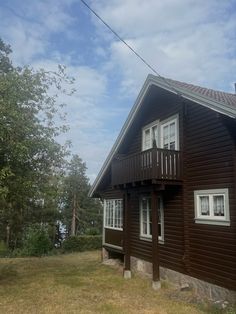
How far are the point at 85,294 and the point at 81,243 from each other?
16.3m

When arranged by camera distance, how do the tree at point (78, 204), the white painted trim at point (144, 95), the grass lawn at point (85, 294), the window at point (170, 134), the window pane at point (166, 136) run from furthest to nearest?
the tree at point (78, 204), the window pane at point (166, 136), the window at point (170, 134), the grass lawn at point (85, 294), the white painted trim at point (144, 95)

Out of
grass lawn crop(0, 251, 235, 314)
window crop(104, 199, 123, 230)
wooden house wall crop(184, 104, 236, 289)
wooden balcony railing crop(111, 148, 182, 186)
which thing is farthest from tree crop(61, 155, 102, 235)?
wooden house wall crop(184, 104, 236, 289)

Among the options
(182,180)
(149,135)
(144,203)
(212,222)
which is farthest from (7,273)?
(212,222)

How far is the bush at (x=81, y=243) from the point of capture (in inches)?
1070

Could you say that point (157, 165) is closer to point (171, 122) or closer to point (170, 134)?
point (170, 134)

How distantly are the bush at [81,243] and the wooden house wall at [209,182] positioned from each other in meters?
16.8

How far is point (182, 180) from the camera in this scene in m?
12.5

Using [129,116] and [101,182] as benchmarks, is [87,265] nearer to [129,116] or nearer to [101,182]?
[101,182]

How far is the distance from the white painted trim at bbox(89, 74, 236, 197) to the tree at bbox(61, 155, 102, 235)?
3130 cm

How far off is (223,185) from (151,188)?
312 cm

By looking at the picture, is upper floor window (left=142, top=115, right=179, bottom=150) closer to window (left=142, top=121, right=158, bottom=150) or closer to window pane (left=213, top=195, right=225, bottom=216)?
window (left=142, top=121, right=158, bottom=150)

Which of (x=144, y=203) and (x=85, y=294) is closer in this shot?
(x=85, y=294)

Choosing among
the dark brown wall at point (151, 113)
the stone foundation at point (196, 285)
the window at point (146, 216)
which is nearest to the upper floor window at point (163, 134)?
the dark brown wall at point (151, 113)

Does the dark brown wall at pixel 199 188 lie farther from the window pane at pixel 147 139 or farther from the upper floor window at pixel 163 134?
A: the window pane at pixel 147 139
